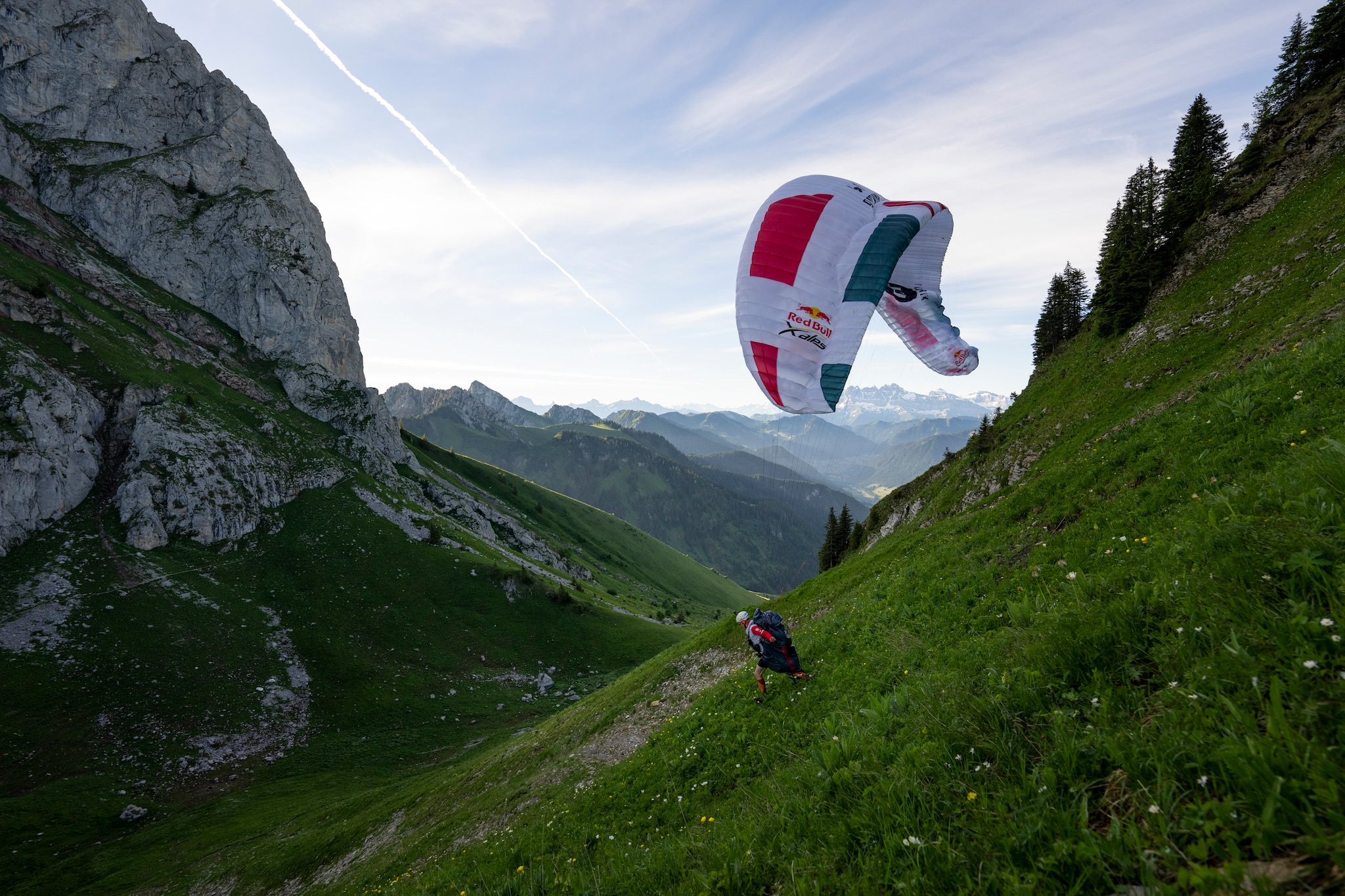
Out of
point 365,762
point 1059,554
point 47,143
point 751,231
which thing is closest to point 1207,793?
point 1059,554

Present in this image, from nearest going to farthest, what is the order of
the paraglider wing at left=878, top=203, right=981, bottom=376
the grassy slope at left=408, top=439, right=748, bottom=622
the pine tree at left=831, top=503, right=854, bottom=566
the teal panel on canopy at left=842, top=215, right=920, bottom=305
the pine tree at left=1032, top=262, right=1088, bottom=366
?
1. the teal panel on canopy at left=842, top=215, right=920, bottom=305
2. the paraglider wing at left=878, top=203, right=981, bottom=376
3. the pine tree at left=1032, top=262, right=1088, bottom=366
4. the pine tree at left=831, top=503, right=854, bottom=566
5. the grassy slope at left=408, top=439, right=748, bottom=622

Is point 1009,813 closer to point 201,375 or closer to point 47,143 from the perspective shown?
point 201,375

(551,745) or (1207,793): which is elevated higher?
(1207,793)

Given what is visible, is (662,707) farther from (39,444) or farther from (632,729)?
(39,444)

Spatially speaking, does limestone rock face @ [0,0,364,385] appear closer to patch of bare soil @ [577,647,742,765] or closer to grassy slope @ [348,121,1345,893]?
patch of bare soil @ [577,647,742,765]

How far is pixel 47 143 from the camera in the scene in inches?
4109

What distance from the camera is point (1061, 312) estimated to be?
5088 cm

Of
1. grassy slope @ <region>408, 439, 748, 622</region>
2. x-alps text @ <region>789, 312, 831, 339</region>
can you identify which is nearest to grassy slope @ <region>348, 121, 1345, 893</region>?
x-alps text @ <region>789, 312, 831, 339</region>

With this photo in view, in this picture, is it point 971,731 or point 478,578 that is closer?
point 971,731

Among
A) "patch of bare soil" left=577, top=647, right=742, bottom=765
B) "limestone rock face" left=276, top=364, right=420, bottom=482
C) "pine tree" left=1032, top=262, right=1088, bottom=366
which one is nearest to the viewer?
"patch of bare soil" left=577, top=647, right=742, bottom=765

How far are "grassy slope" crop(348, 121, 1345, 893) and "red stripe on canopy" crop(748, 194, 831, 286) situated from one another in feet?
39.1

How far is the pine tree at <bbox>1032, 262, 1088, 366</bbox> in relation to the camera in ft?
163

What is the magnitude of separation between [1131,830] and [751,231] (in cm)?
2045

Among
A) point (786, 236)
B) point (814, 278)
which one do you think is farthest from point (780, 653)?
point (786, 236)
